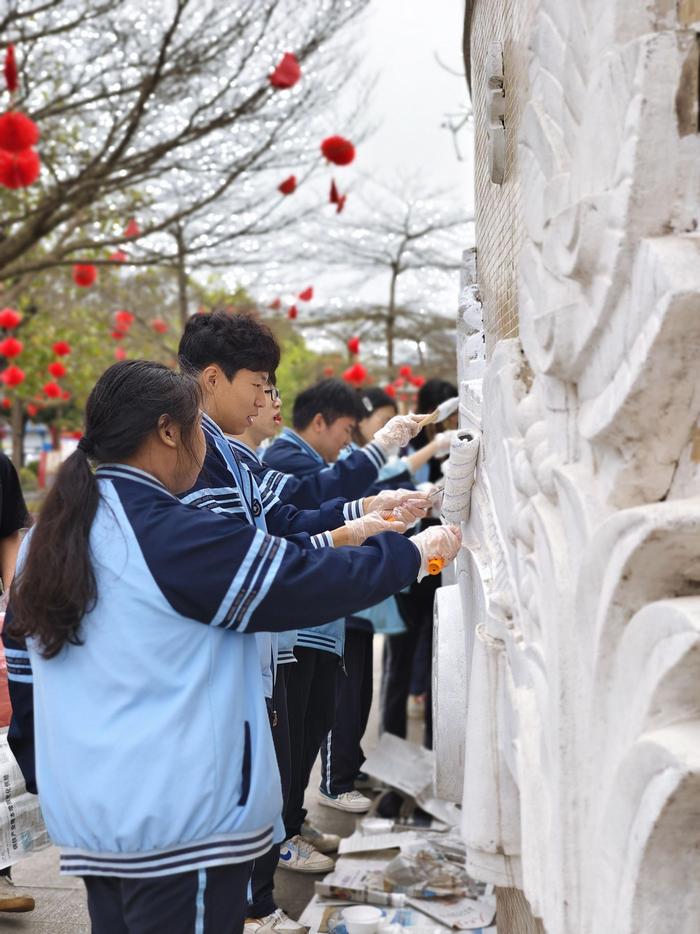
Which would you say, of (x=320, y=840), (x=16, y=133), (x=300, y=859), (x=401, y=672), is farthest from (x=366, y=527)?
(x=16, y=133)

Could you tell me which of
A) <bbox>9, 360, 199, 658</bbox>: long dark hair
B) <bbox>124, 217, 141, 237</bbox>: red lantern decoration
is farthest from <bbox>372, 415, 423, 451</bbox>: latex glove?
<bbox>124, 217, 141, 237</bbox>: red lantern decoration

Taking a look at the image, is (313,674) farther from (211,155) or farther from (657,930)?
(211,155)

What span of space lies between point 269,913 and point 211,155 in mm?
6319

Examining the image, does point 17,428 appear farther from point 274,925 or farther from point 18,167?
point 274,925

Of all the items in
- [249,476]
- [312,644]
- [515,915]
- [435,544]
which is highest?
[249,476]

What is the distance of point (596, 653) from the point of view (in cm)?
111

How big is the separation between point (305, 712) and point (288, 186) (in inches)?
212

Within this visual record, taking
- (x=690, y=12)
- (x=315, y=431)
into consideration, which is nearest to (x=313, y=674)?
(x=315, y=431)

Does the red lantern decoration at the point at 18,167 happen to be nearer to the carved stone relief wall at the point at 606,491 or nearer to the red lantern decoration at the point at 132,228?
the red lantern decoration at the point at 132,228

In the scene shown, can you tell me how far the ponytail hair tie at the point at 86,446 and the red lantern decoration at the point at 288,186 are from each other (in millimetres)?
6167

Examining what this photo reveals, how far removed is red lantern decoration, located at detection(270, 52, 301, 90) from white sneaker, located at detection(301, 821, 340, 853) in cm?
493

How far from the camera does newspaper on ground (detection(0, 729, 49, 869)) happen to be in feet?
8.07

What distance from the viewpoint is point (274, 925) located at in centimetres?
273

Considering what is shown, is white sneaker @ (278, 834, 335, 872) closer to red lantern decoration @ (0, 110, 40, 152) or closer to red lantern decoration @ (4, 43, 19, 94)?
red lantern decoration @ (0, 110, 40, 152)
